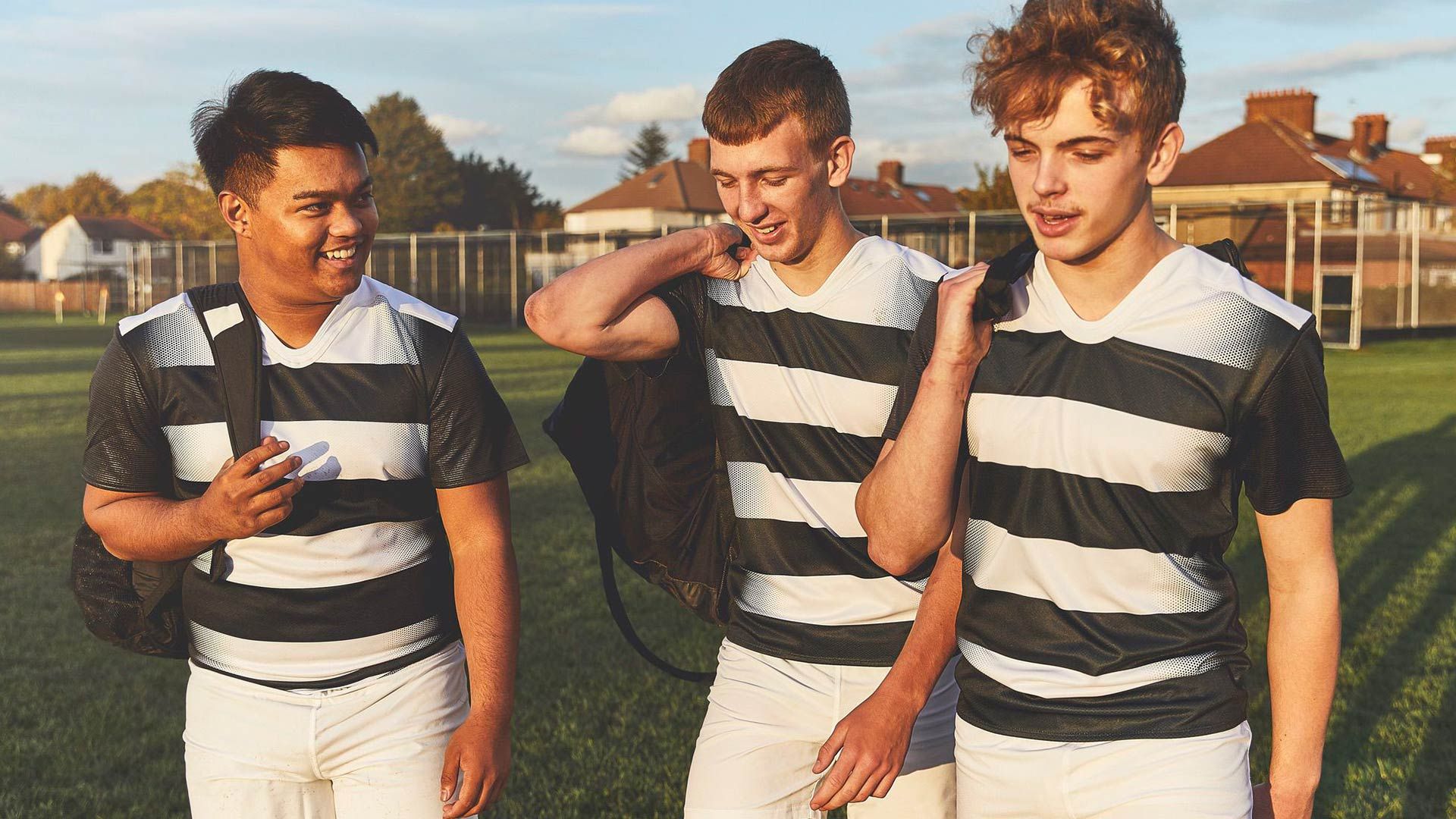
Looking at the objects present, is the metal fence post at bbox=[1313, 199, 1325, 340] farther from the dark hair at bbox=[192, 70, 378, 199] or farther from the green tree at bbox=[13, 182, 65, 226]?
the green tree at bbox=[13, 182, 65, 226]

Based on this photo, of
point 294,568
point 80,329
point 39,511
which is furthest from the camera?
point 80,329

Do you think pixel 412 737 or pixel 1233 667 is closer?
pixel 1233 667

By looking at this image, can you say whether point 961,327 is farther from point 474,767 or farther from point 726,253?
point 474,767

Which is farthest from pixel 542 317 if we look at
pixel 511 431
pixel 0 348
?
pixel 0 348

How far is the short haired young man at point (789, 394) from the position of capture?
10.1 feet

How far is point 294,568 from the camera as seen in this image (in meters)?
2.90

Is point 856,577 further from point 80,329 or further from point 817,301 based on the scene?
point 80,329

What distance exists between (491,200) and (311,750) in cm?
9930

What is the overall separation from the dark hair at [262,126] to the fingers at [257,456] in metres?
0.65

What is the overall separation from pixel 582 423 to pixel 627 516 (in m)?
0.29

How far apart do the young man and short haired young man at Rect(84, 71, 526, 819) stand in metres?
1.15

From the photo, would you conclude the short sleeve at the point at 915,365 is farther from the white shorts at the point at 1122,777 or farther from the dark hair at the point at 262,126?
the dark hair at the point at 262,126

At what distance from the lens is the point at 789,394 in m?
Result: 3.18

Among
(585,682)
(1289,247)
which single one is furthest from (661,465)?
(1289,247)
